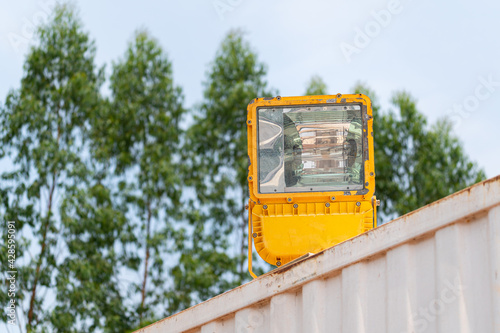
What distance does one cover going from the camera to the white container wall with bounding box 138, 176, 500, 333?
2.64m

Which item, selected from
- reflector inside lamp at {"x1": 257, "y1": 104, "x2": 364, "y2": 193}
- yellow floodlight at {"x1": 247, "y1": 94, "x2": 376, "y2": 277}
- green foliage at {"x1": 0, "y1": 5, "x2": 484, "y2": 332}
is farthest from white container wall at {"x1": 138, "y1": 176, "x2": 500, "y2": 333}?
green foliage at {"x1": 0, "y1": 5, "x2": 484, "y2": 332}

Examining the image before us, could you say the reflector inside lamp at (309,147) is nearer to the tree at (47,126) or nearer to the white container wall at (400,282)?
the white container wall at (400,282)

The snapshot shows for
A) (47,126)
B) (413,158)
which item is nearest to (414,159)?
(413,158)

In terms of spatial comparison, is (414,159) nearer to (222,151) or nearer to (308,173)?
(222,151)

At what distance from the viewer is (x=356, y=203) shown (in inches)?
163

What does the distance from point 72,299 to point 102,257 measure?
1358 millimetres

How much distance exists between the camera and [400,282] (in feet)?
9.40

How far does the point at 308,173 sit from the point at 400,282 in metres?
1.50

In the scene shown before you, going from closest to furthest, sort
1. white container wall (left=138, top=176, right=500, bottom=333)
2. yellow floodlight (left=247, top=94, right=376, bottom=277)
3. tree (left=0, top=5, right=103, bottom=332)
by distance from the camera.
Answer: white container wall (left=138, top=176, right=500, bottom=333)
yellow floodlight (left=247, top=94, right=376, bottom=277)
tree (left=0, top=5, right=103, bottom=332)

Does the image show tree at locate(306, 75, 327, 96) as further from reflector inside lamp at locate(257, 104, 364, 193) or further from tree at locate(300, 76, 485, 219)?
reflector inside lamp at locate(257, 104, 364, 193)

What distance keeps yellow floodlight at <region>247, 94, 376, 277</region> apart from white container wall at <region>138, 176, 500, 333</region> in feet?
2.69

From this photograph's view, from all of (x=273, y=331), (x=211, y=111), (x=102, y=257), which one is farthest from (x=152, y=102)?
(x=273, y=331)

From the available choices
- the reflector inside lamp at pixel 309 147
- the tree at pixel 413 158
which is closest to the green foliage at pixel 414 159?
the tree at pixel 413 158

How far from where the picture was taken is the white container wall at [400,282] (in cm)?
264
